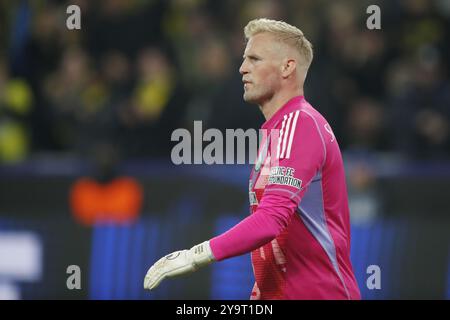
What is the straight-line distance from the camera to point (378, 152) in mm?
10969

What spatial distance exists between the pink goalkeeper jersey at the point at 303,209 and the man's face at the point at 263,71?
139 millimetres

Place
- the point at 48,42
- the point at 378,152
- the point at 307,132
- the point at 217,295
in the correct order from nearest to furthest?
1. the point at 307,132
2. the point at 217,295
3. the point at 378,152
4. the point at 48,42

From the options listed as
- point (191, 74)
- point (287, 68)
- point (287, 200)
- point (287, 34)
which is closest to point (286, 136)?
point (287, 200)

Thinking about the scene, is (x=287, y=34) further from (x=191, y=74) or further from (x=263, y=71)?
(x=191, y=74)

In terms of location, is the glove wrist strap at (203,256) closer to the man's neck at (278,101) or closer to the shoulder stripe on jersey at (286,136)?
the shoulder stripe on jersey at (286,136)

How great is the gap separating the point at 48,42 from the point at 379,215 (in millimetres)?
4737

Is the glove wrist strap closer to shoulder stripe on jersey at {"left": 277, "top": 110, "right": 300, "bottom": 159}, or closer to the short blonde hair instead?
shoulder stripe on jersey at {"left": 277, "top": 110, "right": 300, "bottom": 159}

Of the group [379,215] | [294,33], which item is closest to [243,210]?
[379,215]

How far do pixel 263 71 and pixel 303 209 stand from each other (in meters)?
0.76

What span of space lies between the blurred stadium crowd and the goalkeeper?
17.3 feet

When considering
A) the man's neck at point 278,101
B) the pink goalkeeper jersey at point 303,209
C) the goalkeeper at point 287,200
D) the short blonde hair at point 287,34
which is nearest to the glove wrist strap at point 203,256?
the goalkeeper at point 287,200

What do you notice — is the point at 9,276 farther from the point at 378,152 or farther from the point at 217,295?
the point at 378,152

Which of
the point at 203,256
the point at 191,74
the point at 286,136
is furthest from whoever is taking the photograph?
the point at 191,74

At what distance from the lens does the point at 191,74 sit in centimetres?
1192
